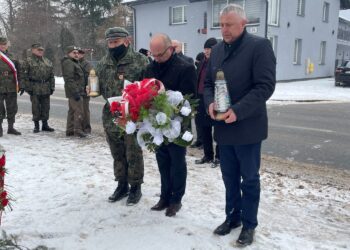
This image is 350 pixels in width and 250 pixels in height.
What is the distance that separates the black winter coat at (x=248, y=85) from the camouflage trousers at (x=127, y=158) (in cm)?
121

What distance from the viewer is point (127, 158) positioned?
14.6 feet

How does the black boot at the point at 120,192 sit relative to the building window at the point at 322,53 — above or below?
below

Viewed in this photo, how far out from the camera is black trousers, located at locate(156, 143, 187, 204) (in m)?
4.09

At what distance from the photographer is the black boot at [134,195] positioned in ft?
14.7

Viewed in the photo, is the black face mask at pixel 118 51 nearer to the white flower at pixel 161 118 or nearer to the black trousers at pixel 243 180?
the white flower at pixel 161 118

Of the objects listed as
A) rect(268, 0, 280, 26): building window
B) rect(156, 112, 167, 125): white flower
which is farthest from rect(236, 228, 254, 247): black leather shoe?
rect(268, 0, 280, 26): building window

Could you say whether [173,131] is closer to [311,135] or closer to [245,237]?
[245,237]

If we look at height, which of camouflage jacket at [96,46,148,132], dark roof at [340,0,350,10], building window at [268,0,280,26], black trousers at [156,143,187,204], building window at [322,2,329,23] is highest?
dark roof at [340,0,350,10]

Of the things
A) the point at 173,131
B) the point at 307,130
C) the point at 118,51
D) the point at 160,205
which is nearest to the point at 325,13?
the point at 307,130

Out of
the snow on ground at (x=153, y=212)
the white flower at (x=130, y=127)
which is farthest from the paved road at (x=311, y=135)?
the white flower at (x=130, y=127)

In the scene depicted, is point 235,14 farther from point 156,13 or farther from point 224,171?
point 156,13

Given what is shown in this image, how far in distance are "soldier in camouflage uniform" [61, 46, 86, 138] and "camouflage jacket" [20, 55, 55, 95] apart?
2.02ft

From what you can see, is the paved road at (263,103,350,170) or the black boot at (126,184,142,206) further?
the paved road at (263,103,350,170)

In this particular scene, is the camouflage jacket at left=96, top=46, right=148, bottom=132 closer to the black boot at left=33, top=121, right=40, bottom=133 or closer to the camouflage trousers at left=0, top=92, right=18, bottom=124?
the camouflage trousers at left=0, top=92, right=18, bottom=124
